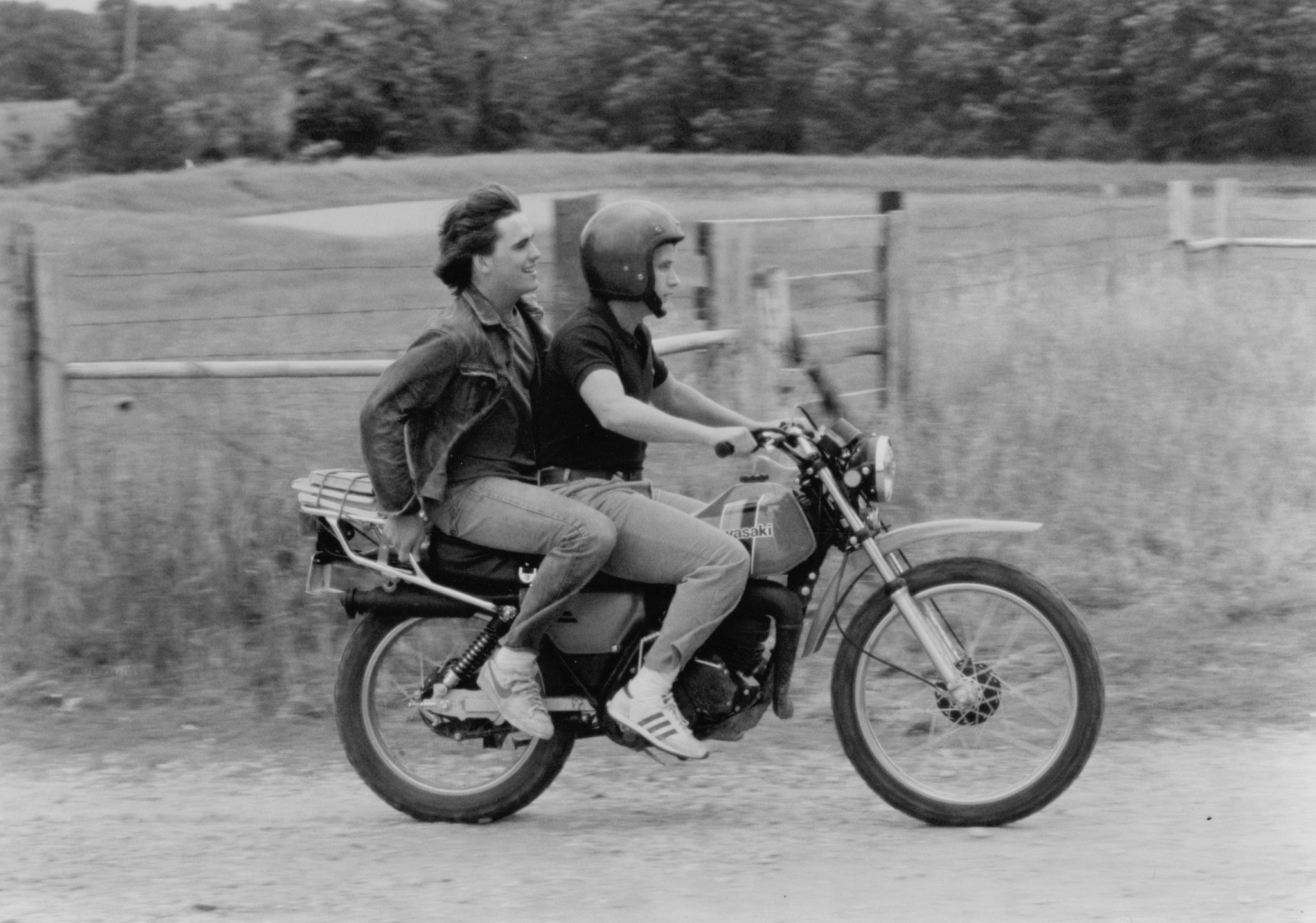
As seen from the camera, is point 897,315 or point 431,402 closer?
point 431,402

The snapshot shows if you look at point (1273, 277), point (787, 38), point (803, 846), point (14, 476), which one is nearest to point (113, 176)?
point (787, 38)

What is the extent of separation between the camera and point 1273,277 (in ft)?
51.3

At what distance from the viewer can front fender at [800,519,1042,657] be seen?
473 centimetres

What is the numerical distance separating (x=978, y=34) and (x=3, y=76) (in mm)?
14204

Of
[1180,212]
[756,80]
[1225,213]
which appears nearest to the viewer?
[1180,212]

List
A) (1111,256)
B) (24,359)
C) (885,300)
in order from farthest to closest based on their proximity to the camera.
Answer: (1111,256) → (885,300) → (24,359)

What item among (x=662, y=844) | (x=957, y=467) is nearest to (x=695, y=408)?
(x=662, y=844)

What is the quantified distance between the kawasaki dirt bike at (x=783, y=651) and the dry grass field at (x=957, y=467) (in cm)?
114

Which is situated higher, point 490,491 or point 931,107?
point 931,107

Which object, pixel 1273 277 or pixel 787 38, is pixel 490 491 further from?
pixel 787 38

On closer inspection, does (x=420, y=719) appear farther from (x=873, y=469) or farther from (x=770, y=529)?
(x=873, y=469)

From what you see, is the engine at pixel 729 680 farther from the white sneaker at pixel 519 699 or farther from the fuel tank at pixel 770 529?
the white sneaker at pixel 519 699

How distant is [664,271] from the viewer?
475cm

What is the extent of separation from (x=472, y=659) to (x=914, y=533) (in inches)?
51.0
